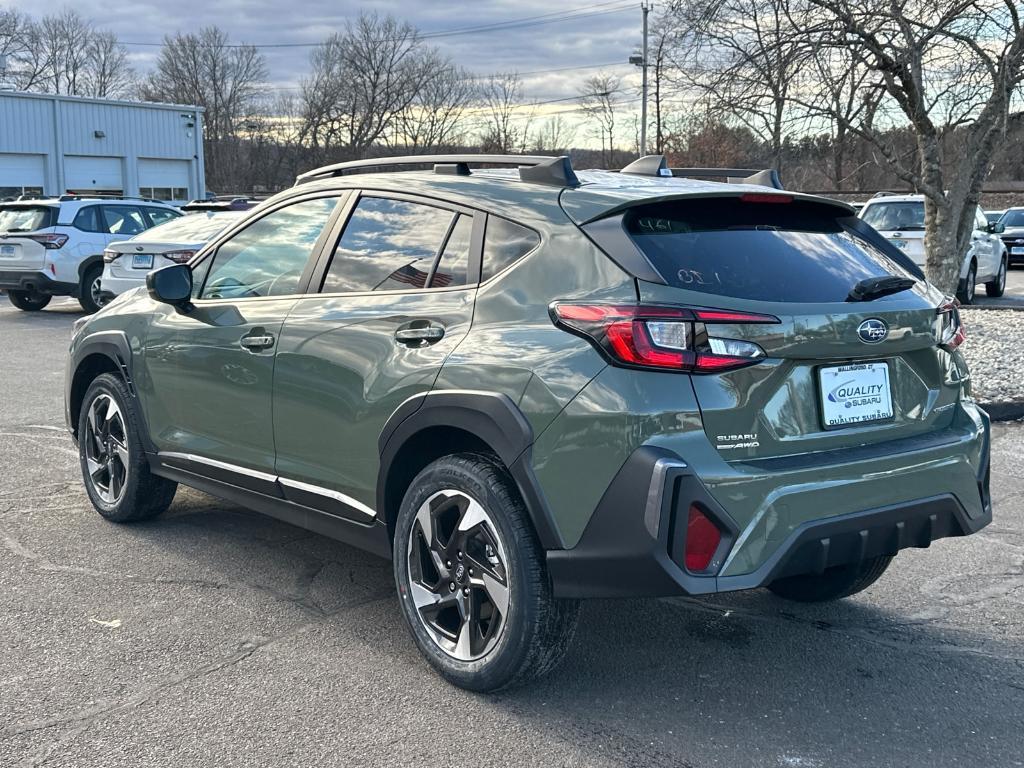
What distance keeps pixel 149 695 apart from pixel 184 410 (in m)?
1.69

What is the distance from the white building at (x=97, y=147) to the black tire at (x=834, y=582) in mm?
42592

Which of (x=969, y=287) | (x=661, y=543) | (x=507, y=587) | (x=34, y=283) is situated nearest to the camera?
(x=661, y=543)

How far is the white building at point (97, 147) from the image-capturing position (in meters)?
41.9

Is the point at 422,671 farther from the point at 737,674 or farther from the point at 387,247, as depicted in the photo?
the point at 387,247

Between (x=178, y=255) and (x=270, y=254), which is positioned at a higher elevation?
(x=270, y=254)

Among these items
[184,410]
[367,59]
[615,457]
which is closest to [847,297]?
[615,457]

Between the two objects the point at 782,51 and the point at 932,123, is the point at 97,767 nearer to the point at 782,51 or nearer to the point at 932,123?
the point at 782,51

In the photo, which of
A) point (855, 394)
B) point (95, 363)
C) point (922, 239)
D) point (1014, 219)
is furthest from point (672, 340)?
point (1014, 219)

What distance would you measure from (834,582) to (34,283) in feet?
49.2

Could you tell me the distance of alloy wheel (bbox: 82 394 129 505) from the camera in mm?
5570

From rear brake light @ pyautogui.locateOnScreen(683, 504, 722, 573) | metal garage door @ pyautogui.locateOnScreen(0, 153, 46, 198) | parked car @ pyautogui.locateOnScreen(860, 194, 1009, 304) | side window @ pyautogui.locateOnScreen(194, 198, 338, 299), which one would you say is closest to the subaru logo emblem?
rear brake light @ pyautogui.locateOnScreen(683, 504, 722, 573)

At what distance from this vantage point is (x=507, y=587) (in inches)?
137

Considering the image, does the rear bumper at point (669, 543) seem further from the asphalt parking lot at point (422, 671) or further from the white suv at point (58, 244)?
the white suv at point (58, 244)

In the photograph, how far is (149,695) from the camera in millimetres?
3615
